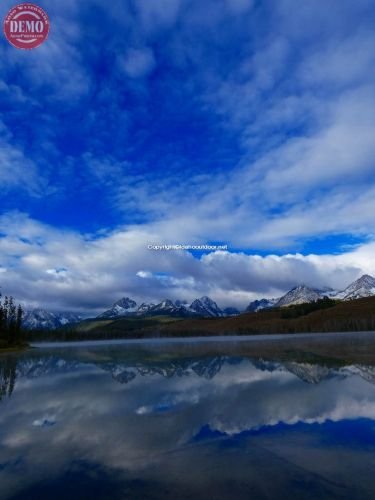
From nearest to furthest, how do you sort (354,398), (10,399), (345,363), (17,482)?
(17,482) → (354,398) → (10,399) → (345,363)

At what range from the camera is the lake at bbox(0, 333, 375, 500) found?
36.4 ft

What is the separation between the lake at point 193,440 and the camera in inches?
437

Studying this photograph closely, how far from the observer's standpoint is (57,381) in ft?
115

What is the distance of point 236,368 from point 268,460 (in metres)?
28.0

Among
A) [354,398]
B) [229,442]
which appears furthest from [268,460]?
[354,398]

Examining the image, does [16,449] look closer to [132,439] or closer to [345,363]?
[132,439]

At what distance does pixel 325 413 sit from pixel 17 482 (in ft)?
46.1

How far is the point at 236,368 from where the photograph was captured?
40.4 meters

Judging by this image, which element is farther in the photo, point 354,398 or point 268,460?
point 354,398

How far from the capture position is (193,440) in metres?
15.6

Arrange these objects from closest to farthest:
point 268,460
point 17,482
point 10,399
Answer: point 17,482 → point 268,460 → point 10,399

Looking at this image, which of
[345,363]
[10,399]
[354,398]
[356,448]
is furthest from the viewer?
[345,363]

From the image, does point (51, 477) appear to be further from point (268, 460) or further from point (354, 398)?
point (354, 398)

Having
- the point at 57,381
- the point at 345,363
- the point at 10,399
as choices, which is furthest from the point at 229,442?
the point at 345,363
